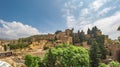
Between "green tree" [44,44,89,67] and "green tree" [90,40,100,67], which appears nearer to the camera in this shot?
"green tree" [44,44,89,67]

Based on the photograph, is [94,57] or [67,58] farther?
[94,57]

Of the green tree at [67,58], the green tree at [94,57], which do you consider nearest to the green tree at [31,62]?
the green tree at [67,58]

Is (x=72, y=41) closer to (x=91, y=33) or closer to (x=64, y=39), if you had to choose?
(x=64, y=39)

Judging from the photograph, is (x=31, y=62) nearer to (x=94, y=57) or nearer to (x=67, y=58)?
(x=67, y=58)

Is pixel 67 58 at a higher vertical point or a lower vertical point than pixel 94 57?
higher

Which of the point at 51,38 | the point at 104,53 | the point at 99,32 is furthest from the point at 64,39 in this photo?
the point at 104,53

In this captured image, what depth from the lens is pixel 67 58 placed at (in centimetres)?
3659

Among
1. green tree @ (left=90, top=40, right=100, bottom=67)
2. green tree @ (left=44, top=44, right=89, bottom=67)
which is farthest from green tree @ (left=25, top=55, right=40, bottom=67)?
green tree @ (left=90, top=40, right=100, bottom=67)

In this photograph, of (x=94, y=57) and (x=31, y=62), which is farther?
(x=94, y=57)

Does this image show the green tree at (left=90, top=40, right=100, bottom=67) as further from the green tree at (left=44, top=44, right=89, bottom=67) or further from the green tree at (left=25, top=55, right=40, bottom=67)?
the green tree at (left=25, top=55, right=40, bottom=67)

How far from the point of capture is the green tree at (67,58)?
119 ft

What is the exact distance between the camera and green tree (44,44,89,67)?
3619cm

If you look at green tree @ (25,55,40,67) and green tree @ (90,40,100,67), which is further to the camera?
green tree @ (90,40,100,67)

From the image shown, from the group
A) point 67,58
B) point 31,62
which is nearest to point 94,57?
point 67,58
